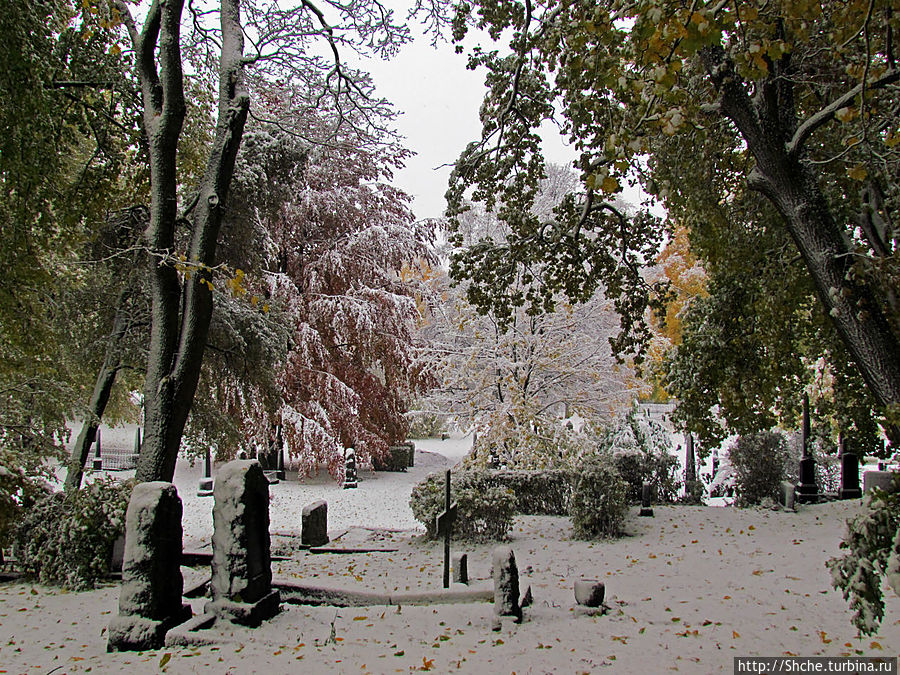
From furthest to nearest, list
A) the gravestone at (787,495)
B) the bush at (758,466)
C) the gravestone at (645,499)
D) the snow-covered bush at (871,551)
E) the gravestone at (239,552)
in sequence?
the bush at (758,466)
the gravestone at (787,495)
the gravestone at (645,499)
the gravestone at (239,552)
the snow-covered bush at (871,551)

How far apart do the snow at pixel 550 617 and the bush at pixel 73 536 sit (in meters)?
0.30

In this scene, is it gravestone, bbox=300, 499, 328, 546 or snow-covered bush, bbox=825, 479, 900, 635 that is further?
gravestone, bbox=300, 499, 328, 546

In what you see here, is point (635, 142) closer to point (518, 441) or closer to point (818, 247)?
point (818, 247)

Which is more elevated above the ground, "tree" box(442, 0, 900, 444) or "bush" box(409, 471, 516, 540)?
"tree" box(442, 0, 900, 444)

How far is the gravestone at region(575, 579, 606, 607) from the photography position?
245 inches

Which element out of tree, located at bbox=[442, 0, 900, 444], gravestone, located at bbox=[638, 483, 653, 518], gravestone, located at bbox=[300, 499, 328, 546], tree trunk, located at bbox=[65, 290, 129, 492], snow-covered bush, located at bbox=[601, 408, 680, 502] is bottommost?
gravestone, located at bbox=[300, 499, 328, 546]

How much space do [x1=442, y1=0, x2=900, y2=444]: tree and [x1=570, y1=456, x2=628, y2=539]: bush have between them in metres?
3.48

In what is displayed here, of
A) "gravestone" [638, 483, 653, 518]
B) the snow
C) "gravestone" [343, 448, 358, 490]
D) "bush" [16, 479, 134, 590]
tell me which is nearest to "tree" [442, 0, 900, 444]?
the snow

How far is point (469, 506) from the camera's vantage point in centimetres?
1045

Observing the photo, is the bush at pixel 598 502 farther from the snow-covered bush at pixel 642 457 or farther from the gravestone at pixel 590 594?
the gravestone at pixel 590 594

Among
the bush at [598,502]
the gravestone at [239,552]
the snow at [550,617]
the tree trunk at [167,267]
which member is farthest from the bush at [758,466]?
the tree trunk at [167,267]

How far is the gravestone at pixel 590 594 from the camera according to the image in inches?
245

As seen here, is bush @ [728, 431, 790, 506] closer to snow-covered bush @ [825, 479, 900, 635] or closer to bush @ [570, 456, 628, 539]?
bush @ [570, 456, 628, 539]

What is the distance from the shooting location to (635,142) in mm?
3086
